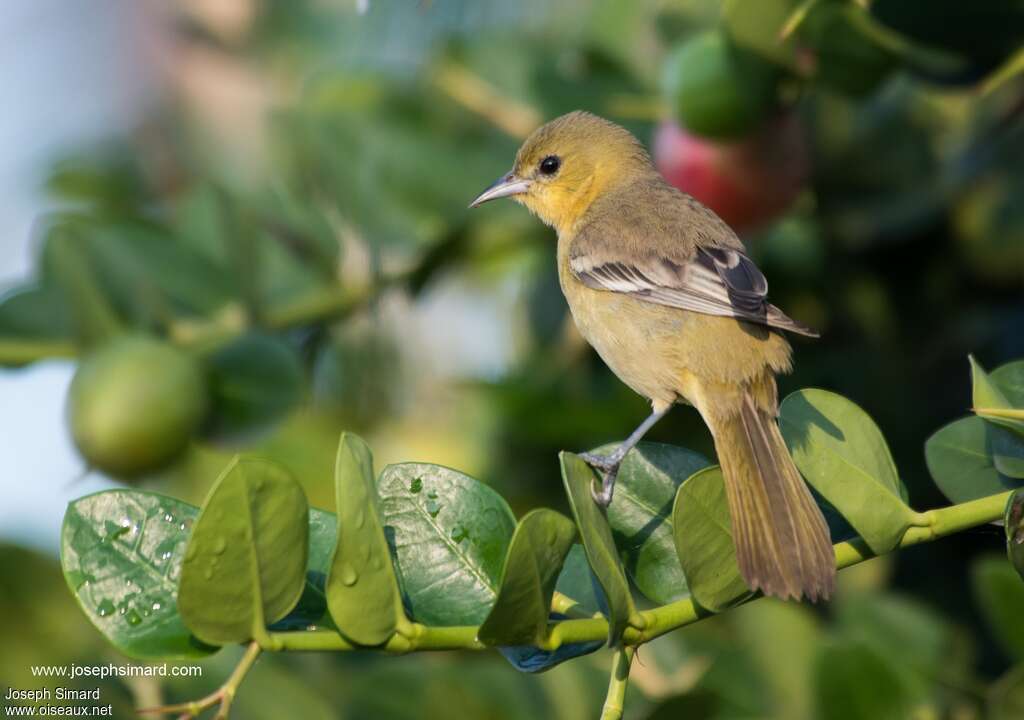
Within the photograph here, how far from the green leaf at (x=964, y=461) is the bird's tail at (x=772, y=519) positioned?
20cm

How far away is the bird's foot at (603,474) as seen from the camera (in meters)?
1.92

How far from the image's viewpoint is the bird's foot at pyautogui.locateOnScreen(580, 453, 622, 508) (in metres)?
1.92

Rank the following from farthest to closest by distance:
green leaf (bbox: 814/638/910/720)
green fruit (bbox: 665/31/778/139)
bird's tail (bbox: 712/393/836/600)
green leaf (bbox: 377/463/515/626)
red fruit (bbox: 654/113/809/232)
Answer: red fruit (bbox: 654/113/809/232) < green fruit (bbox: 665/31/778/139) < green leaf (bbox: 814/638/910/720) < green leaf (bbox: 377/463/515/626) < bird's tail (bbox: 712/393/836/600)

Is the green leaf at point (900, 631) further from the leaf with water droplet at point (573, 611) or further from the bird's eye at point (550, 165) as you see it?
the bird's eye at point (550, 165)

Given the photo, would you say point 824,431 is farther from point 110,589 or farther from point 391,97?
point 391,97

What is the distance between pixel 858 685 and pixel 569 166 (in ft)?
5.40

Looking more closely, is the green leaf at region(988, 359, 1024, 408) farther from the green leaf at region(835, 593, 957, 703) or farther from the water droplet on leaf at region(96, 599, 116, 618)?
the water droplet on leaf at region(96, 599, 116, 618)

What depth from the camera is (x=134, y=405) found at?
106 inches

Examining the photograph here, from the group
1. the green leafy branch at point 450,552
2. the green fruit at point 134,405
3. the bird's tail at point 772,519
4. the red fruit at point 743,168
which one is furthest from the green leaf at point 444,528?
the red fruit at point 743,168

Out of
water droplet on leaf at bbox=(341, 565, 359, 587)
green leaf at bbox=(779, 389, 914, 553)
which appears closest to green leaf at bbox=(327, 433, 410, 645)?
water droplet on leaf at bbox=(341, 565, 359, 587)

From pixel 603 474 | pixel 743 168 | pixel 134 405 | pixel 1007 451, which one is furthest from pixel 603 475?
pixel 743 168

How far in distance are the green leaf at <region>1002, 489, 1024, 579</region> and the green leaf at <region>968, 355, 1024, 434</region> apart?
102 millimetres

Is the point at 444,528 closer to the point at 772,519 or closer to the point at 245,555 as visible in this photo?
the point at 245,555

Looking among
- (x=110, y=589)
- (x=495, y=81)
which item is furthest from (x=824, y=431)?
(x=495, y=81)
